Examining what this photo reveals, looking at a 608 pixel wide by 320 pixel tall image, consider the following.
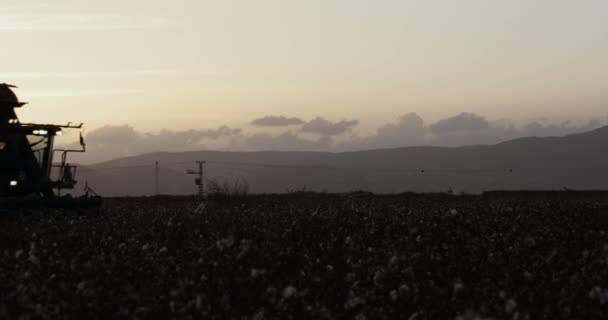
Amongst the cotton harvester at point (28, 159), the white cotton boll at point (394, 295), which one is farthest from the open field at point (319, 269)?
the cotton harvester at point (28, 159)

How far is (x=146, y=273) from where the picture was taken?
13242 millimetres

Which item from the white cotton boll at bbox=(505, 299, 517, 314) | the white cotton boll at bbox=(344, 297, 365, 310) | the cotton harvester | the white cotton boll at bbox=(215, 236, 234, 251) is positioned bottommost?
the white cotton boll at bbox=(344, 297, 365, 310)

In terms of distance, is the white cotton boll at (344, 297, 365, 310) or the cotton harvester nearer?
the white cotton boll at (344, 297, 365, 310)

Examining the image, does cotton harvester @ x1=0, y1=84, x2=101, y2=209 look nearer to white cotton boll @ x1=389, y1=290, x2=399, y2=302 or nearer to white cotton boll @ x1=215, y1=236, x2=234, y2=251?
white cotton boll @ x1=215, y1=236, x2=234, y2=251

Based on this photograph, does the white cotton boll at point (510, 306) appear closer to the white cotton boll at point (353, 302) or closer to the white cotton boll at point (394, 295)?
the white cotton boll at point (394, 295)

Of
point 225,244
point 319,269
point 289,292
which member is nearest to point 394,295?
point 289,292

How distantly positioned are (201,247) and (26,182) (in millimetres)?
14483

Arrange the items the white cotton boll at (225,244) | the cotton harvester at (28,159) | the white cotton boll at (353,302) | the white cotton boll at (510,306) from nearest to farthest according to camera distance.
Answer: the white cotton boll at (510,306), the white cotton boll at (353,302), the white cotton boll at (225,244), the cotton harvester at (28,159)

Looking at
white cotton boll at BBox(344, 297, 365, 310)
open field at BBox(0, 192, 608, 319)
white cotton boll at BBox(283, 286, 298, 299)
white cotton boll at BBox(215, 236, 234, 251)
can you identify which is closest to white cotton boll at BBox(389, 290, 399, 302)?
open field at BBox(0, 192, 608, 319)

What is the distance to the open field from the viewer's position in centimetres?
1062

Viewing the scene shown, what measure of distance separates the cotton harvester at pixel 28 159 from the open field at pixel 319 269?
7.13 meters

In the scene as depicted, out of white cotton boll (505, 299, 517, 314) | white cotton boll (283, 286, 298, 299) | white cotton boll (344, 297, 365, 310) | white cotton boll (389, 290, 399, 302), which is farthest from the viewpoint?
white cotton boll (389, 290, 399, 302)

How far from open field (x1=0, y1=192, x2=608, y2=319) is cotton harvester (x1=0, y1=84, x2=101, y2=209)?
7.13m

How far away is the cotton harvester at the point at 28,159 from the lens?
2755cm
